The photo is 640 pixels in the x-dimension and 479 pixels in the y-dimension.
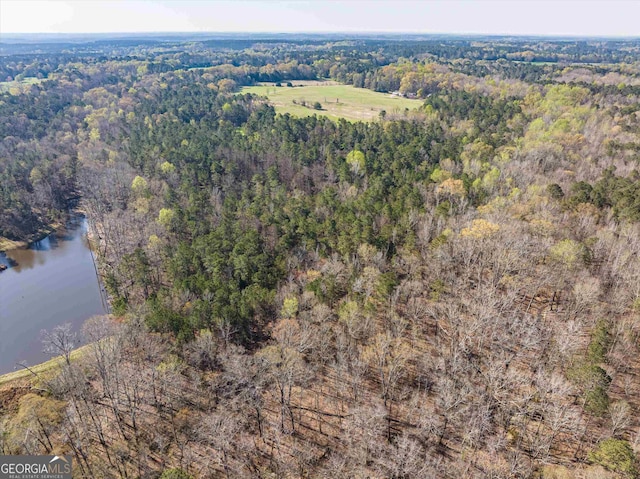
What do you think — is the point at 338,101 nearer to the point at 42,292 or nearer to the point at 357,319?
the point at 42,292

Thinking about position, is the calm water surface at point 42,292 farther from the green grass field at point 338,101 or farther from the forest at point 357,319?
the green grass field at point 338,101

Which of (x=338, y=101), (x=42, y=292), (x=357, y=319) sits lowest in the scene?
(x=42, y=292)

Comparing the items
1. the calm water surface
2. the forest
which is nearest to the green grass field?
the forest

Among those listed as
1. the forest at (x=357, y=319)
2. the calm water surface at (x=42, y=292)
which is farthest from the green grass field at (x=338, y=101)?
the calm water surface at (x=42, y=292)

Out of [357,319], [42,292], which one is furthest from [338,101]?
[357,319]

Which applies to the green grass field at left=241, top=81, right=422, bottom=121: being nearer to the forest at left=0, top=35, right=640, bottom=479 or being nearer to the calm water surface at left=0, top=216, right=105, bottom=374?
the forest at left=0, top=35, right=640, bottom=479
